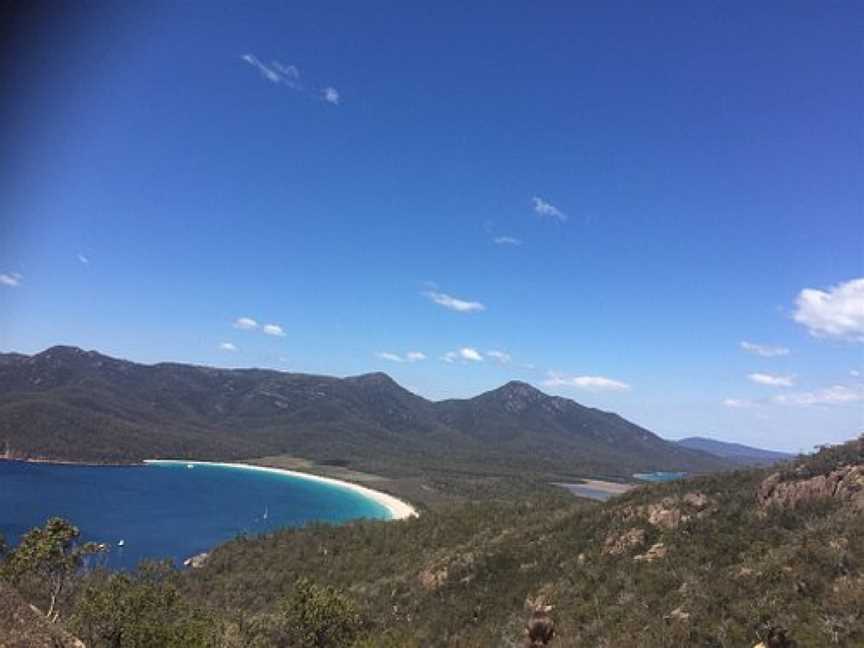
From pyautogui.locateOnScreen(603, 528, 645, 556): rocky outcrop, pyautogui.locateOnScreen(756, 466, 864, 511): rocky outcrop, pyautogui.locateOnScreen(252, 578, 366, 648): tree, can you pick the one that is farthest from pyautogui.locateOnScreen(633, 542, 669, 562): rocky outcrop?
pyautogui.locateOnScreen(252, 578, 366, 648): tree

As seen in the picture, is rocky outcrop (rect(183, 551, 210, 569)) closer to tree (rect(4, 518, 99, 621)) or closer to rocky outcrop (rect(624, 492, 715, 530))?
tree (rect(4, 518, 99, 621))

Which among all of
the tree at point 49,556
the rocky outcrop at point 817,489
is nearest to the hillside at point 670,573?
the rocky outcrop at point 817,489

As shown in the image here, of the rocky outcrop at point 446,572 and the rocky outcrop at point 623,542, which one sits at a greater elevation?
the rocky outcrop at point 623,542

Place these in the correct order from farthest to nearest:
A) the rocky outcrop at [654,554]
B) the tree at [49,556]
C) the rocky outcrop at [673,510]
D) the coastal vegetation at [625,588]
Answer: the tree at [49,556] → the rocky outcrop at [673,510] → the rocky outcrop at [654,554] → the coastal vegetation at [625,588]

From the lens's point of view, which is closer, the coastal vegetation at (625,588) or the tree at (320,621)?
the coastal vegetation at (625,588)

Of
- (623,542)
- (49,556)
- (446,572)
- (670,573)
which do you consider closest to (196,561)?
(49,556)

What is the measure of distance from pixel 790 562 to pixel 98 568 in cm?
11312

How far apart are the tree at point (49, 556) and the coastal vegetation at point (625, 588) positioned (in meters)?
3.24

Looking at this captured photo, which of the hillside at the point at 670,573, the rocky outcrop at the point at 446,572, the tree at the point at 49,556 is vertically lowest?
the tree at the point at 49,556

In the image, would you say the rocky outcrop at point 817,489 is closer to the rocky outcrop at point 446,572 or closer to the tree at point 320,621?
the rocky outcrop at point 446,572

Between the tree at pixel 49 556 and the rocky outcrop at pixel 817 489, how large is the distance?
264 feet

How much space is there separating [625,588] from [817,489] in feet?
66.8

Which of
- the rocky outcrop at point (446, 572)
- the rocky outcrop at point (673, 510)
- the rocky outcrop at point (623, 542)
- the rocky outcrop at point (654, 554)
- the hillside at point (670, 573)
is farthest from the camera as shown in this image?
the rocky outcrop at point (446, 572)

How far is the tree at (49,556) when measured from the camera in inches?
3159
